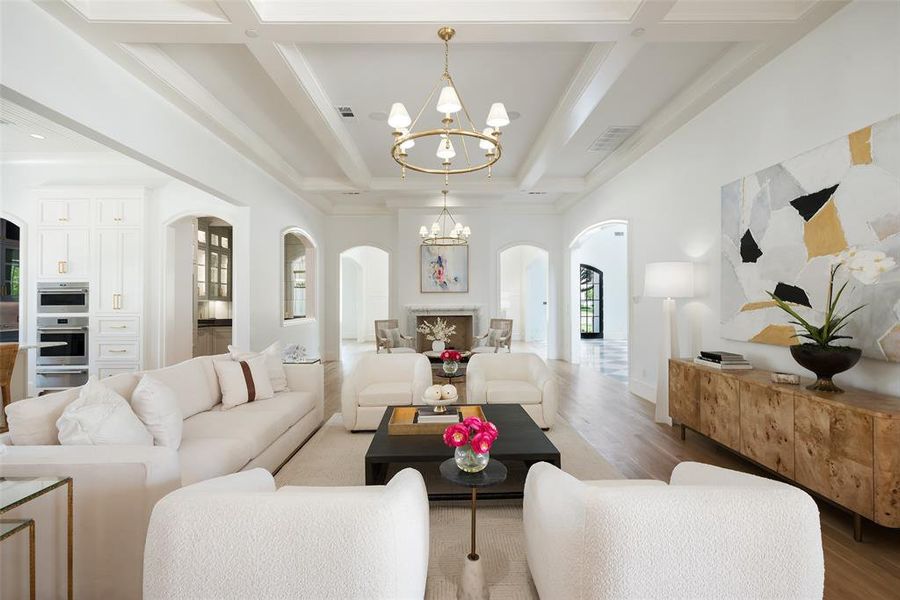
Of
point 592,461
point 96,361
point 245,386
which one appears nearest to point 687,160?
point 592,461

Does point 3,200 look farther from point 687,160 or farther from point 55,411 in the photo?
point 687,160

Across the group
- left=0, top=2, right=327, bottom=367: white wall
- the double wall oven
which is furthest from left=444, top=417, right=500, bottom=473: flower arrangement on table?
the double wall oven

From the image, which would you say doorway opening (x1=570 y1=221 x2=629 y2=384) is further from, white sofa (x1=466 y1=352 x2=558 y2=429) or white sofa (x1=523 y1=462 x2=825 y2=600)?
white sofa (x1=523 y1=462 x2=825 y2=600)

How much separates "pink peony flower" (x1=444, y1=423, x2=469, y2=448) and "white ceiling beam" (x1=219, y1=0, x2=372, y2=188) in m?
2.81

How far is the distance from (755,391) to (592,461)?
123cm

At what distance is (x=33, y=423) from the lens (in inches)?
78.2

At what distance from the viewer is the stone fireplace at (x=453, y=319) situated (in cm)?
820

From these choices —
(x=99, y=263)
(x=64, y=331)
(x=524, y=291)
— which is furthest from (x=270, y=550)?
(x=524, y=291)

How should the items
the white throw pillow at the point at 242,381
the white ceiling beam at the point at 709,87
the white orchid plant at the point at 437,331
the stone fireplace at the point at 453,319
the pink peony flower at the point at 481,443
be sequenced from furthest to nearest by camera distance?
the stone fireplace at the point at 453,319
the white orchid plant at the point at 437,331
the white throw pillow at the point at 242,381
the white ceiling beam at the point at 709,87
the pink peony flower at the point at 481,443

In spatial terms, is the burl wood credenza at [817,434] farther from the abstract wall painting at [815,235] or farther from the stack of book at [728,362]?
the abstract wall painting at [815,235]

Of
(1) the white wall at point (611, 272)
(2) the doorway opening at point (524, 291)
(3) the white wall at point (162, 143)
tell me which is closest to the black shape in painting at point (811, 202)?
(3) the white wall at point (162, 143)

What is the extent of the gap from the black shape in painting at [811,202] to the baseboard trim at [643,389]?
8.89 ft

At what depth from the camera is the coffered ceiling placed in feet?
9.07

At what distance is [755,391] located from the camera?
2859mm
